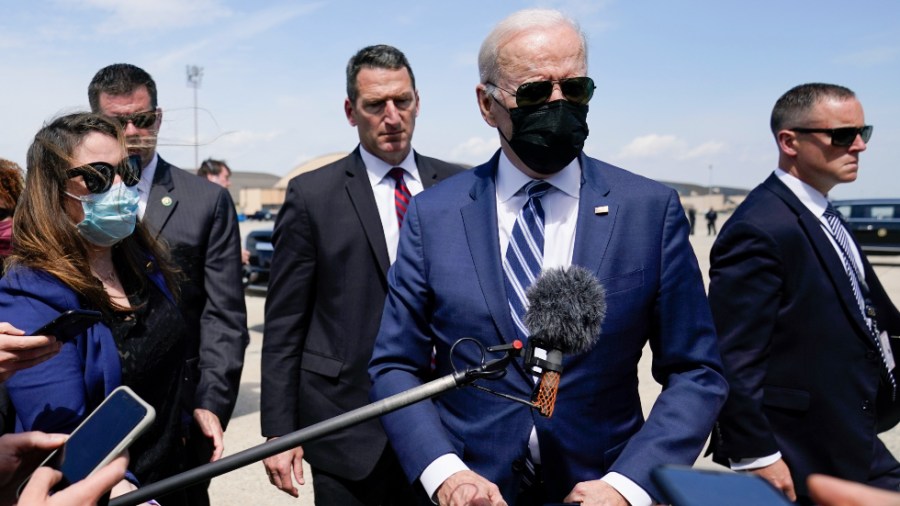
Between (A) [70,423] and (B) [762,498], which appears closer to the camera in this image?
(B) [762,498]

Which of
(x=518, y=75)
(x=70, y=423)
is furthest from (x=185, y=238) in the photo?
(x=518, y=75)

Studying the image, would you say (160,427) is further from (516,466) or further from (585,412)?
(585,412)

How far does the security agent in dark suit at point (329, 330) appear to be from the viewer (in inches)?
135

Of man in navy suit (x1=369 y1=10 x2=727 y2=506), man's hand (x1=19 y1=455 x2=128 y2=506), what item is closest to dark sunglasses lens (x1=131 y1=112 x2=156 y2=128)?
man in navy suit (x1=369 y1=10 x2=727 y2=506)

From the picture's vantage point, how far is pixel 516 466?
2.22 metres

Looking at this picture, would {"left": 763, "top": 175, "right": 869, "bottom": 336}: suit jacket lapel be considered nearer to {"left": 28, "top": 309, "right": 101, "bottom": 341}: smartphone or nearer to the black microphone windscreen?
the black microphone windscreen

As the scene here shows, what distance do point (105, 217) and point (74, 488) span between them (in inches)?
48.5

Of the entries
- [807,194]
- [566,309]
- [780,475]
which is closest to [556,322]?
[566,309]

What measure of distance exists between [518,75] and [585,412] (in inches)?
39.7

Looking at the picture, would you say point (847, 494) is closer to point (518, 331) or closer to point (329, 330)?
point (518, 331)

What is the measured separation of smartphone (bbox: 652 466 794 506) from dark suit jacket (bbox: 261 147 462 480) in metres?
2.61

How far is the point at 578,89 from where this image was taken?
239cm

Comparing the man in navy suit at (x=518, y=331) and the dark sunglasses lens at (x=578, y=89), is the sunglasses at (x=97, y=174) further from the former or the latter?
the dark sunglasses lens at (x=578, y=89)

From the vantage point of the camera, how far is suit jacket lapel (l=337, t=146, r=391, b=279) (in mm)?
3521
